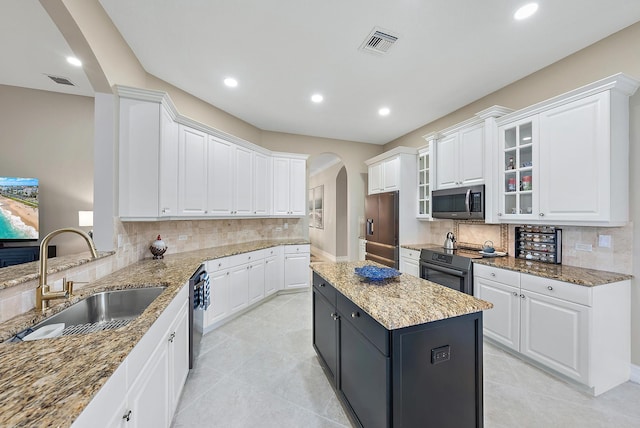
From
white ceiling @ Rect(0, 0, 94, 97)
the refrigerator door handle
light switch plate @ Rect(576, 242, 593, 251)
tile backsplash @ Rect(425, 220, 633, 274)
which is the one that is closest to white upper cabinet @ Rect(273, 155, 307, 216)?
the refrigerator door handle

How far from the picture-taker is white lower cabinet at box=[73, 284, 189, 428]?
820 mm

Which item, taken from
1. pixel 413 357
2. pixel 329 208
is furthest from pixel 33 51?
pixel 329 208

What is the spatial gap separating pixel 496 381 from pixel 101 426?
264cm

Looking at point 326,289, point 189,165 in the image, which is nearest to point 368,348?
point 326,289

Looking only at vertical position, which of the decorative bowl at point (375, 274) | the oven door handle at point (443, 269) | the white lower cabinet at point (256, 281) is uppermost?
the decorative bowl at point (375, 274)

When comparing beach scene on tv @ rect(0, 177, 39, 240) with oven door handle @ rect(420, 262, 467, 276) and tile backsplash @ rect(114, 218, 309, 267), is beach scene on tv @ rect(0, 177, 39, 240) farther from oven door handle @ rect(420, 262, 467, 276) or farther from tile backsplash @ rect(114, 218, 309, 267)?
oven door handle @ rect(420, 262, 467, 276)

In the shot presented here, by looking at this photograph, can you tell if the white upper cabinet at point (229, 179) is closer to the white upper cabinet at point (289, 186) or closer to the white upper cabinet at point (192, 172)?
the white upper cabinet at point (192, 172)

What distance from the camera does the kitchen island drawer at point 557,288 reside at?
6.26ft

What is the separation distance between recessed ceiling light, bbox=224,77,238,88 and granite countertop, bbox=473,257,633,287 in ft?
11.4

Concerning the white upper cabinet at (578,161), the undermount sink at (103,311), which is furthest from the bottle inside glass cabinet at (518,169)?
the undermount sink at (103,311)

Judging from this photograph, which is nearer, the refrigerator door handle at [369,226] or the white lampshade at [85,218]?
the white lampshade at [85,218]

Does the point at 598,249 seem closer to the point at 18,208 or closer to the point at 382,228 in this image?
the point at 382,228

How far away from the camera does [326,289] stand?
203cm

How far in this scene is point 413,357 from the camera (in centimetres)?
125
